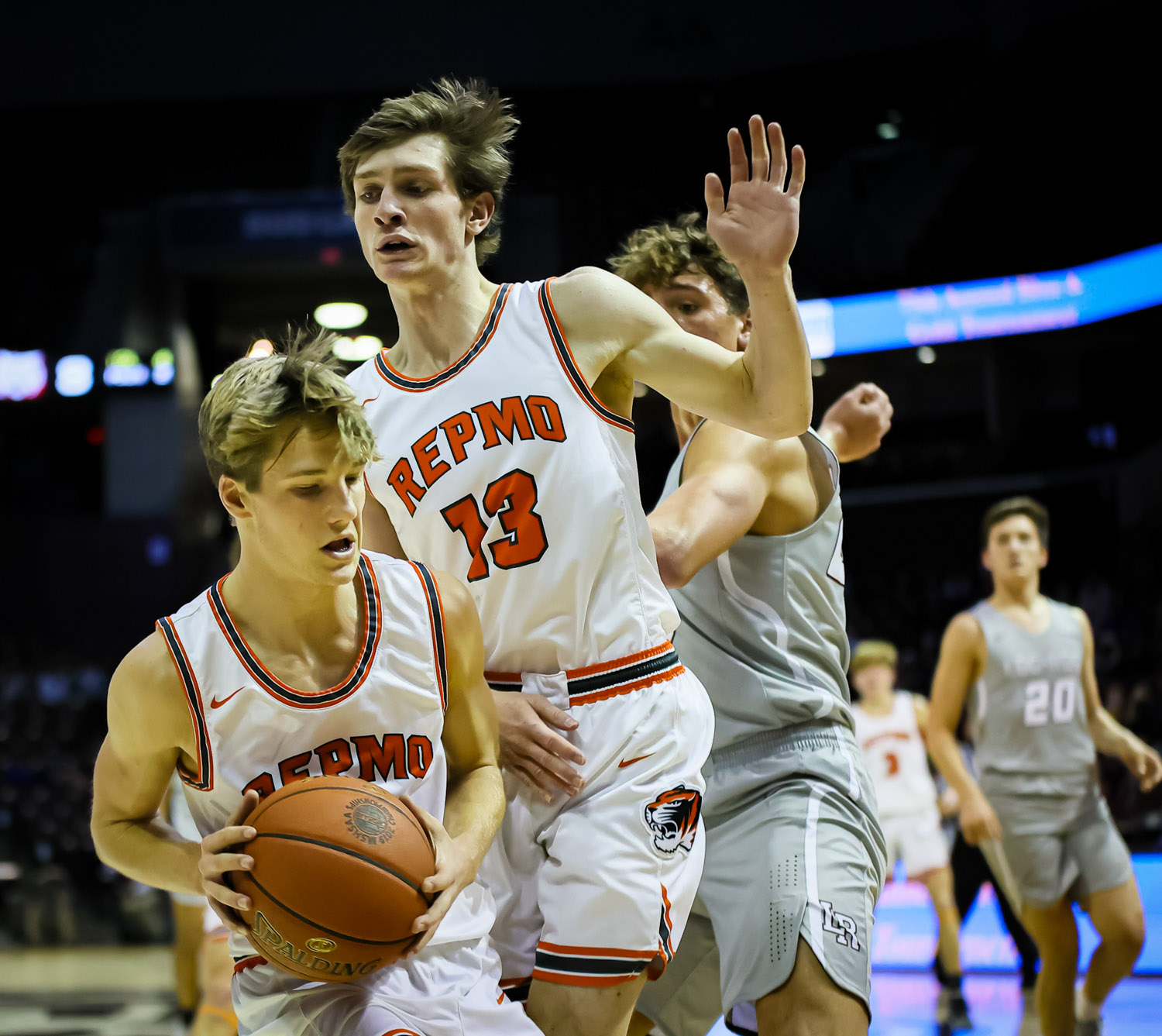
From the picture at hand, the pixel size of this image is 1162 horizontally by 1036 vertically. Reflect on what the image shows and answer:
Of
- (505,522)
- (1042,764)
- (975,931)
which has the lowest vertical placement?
(975,931)

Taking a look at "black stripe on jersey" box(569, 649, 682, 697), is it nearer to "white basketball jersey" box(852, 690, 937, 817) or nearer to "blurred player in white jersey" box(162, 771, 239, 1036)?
"blurred player in white jersey" box(162, 771, 239, 1036)

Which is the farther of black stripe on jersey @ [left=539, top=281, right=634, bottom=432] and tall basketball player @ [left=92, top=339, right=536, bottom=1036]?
black stripe on jersey @ [left=539, top=281, right=634, bottom=432]

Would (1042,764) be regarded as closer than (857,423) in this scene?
No

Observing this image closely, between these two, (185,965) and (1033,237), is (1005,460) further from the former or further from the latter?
(185,965)

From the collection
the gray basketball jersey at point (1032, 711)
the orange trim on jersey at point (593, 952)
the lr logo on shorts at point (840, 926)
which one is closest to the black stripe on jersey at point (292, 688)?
the orange trim on jersey at point (593, 952)

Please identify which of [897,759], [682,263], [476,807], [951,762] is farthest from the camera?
[897,759]

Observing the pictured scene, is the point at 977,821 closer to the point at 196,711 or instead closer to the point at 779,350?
the point at 779,350

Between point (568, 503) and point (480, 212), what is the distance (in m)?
0.72

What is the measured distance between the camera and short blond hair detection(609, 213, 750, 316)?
10.4 feet

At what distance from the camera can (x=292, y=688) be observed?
212cm

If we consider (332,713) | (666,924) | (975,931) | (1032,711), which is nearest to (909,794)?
(1032,711)

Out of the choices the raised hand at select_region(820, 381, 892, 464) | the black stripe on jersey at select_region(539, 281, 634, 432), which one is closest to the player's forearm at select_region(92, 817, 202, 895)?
the black stripe on jersey at select_region(539, 281, 634, 432)

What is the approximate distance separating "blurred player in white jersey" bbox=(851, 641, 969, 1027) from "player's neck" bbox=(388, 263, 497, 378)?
4269mm

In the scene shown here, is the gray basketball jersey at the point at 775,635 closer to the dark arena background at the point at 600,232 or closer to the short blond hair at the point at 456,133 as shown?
the short blond hair at the point at 456,133
